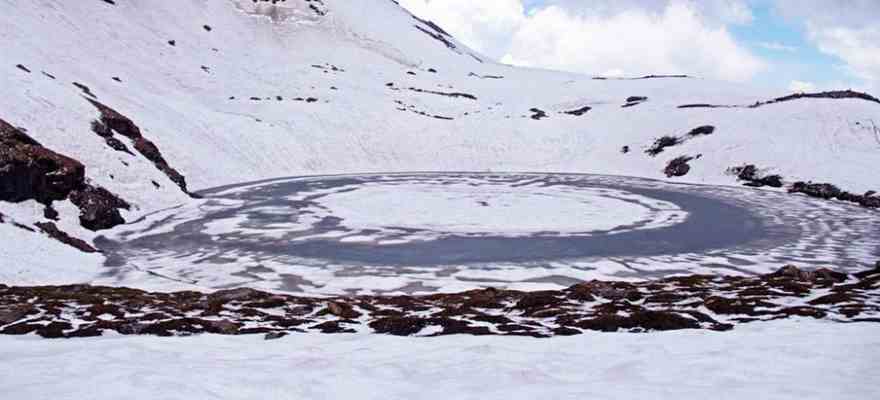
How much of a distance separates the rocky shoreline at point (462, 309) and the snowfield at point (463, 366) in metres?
0.67

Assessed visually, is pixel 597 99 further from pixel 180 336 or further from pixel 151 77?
pixel 180 336

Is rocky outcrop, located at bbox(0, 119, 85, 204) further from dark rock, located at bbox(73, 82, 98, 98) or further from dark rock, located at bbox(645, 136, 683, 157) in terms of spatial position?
dark rock, located at bbox(645, 136, 683, 157)

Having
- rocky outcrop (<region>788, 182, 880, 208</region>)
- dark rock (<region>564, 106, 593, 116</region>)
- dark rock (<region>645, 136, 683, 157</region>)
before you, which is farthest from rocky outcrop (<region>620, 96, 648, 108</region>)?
rocky outcrop (<region>788, 182, 880, 208</region>)

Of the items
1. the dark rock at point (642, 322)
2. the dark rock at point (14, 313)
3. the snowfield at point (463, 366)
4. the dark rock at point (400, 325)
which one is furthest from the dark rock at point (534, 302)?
the dark rock at point (14, 313)

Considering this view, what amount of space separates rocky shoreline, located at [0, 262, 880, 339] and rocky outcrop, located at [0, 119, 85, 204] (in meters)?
7.07

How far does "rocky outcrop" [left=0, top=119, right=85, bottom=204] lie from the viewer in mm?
19562

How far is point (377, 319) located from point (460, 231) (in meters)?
11.6

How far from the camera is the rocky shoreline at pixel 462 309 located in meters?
10.0

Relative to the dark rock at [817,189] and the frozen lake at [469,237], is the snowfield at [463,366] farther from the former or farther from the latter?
the dark rock at [817,189]

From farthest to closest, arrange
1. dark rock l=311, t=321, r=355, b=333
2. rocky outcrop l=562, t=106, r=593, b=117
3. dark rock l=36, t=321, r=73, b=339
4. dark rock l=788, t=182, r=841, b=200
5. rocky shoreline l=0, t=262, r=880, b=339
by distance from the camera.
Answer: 1. rocky outcrop l=562, t=106, r=593, b=117
2. dark rock l=788, t=182, r=841, b=200
3. dark rock l=311, t=321, r=355, b=333
4. rocky shoreline l=0, t=262, r=880, b=339
5. dark rock l=36, t=321, r=73, b=339

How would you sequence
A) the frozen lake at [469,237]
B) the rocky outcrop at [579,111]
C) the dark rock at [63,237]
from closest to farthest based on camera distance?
the frozen lake at [469,237] → the dark rock at [63,237] → the rocky outcrop at [579,111]

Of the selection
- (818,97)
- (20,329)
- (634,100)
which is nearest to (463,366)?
(20,329)

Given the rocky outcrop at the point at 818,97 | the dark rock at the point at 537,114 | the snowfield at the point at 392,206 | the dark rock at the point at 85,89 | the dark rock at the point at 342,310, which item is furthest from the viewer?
the dark rock at the point at 537,114

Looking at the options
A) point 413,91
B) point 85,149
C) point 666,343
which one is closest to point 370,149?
point 413,91
